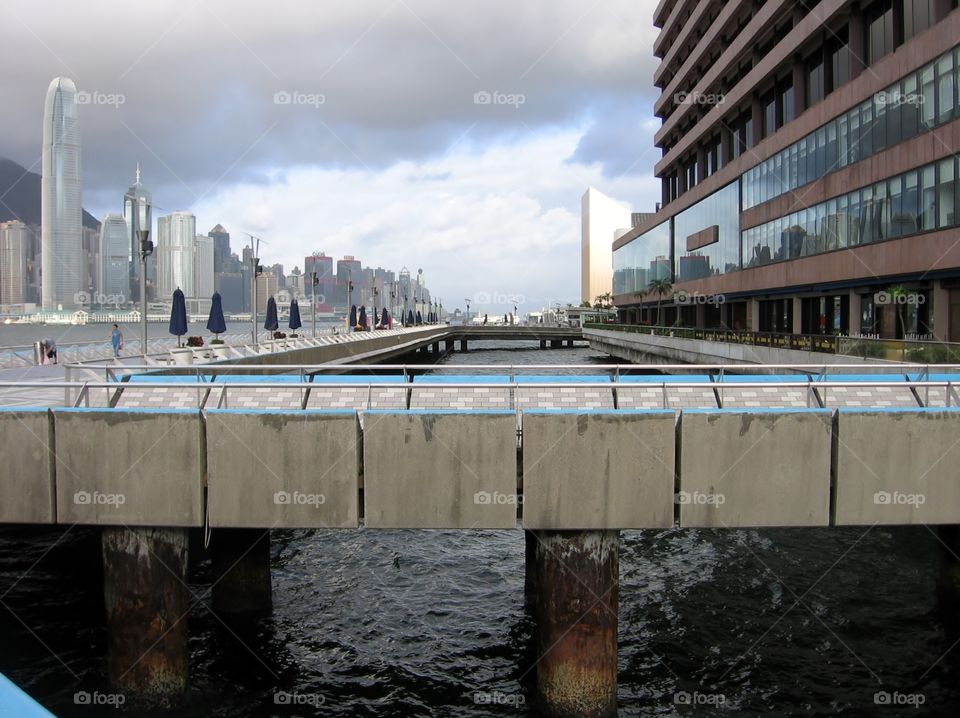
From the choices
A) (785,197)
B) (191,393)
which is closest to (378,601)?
(191,393)

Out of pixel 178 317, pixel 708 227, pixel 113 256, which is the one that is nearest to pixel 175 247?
pixel 113 256

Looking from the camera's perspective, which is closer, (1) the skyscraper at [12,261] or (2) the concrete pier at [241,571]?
(2) the concrete pier at [241,571]

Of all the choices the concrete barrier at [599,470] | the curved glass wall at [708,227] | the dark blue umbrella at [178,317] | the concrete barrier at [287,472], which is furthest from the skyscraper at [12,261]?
the concrete barrier at [599,470]

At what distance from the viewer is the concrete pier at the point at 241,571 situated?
39.5 ft

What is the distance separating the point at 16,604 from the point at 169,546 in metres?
6.56

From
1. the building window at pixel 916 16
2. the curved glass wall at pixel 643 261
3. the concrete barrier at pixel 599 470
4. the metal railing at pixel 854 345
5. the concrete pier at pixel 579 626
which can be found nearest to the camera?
the concrete pier at pixel 579 626

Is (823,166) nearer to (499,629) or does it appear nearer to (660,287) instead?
(499,629)

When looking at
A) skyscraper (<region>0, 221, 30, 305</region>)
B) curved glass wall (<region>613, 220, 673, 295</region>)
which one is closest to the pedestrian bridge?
curved glass wall (<region>613, 220, 673, 295</region>)

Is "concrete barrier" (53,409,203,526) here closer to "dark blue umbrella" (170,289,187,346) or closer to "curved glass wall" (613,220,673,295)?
"dark blue umbrella" (170,289,187,346)

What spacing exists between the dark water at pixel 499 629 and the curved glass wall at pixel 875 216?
1713 cm

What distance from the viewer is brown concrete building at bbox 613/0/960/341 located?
2902cm

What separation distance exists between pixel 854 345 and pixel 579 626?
22.1 meters

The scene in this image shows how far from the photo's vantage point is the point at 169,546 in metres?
9.19

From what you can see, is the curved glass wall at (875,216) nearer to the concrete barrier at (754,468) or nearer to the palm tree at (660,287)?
the concrete barrier at (754,468)
